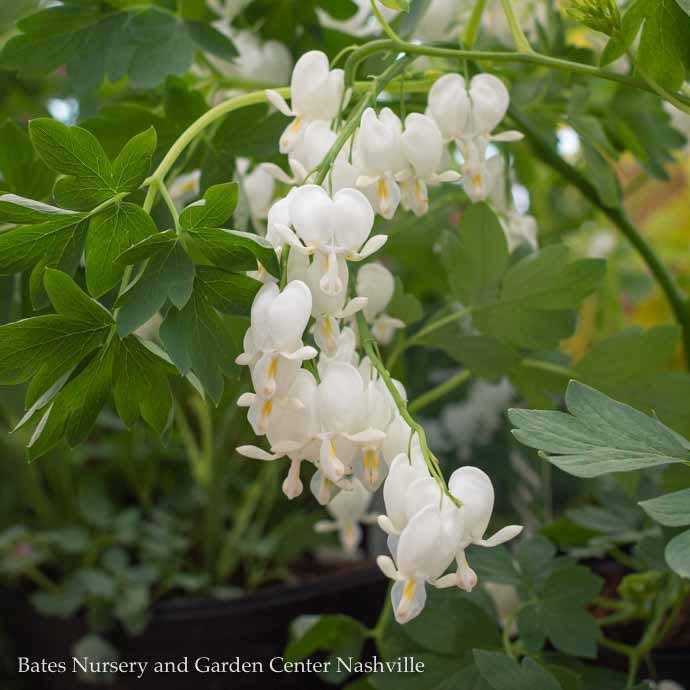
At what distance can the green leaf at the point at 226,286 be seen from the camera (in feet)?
1.55

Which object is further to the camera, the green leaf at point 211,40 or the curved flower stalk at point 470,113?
the green leaf at point 211,40

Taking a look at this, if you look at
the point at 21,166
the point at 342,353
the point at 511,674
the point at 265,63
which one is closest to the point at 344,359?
the point at 342,353

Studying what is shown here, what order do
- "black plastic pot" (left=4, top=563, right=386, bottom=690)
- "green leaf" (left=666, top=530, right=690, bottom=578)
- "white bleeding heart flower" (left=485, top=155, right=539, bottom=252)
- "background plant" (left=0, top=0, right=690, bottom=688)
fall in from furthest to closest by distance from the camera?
"black plastic pot" (left=4, top=563, right=386, bottom=690) < "white bleeding heart flower" (left=485, top=155, right=539, bottom=252) < "background plant" (left=0, top=0, right=690, bottom=688) < "green leaf" (left=666, top=530, right=690, bottom=578)

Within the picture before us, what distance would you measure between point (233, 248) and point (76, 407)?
0.12 metres

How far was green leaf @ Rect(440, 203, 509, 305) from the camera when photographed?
0.64m

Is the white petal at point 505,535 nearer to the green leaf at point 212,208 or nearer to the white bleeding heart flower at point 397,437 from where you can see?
the white bleeding heart flower at point 397,437

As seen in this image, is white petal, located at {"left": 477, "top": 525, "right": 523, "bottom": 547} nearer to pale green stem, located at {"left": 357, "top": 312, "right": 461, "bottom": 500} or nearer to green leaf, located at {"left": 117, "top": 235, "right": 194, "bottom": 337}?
pale green stem, located at {"left": 357, "top": 312, "right": 461, "bottom": 500}

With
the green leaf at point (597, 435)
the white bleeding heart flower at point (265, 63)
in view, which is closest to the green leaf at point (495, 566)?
the green leaf at point (597, 435)

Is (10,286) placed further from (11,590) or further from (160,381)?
(11,590)

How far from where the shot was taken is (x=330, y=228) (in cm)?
45

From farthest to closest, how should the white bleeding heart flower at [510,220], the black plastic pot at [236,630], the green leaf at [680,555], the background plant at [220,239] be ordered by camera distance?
1. the black plastic pot at [236,630]
2. the white bleeding heart flower at [510,220]
3. the background plant at [220,239]
4. the green leaf at [680,555]

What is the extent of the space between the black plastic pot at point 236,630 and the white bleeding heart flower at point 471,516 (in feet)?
1.69

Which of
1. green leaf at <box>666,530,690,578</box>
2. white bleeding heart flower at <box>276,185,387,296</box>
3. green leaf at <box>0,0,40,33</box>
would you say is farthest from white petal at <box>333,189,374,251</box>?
green leaf at <box>0,0,40,33</box>

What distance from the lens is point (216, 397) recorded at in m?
0.47
